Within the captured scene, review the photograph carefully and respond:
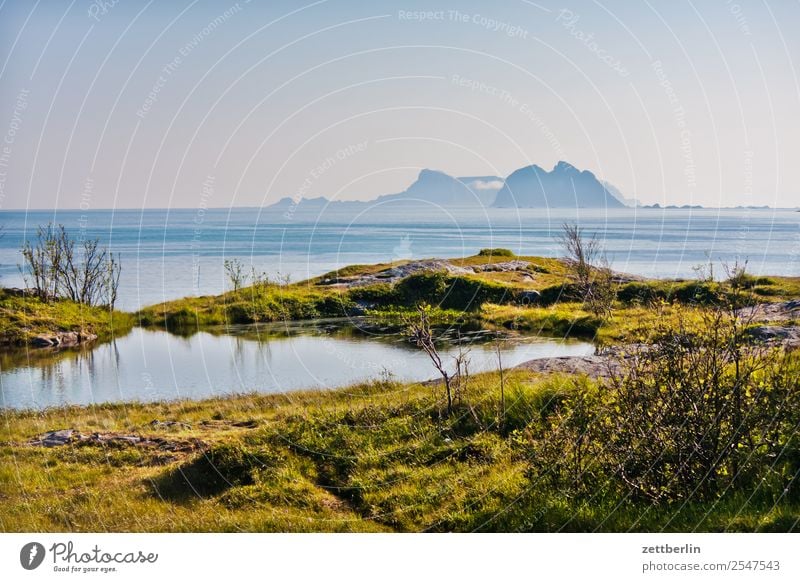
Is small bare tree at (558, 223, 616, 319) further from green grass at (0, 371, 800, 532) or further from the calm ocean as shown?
green grass at (0, 371, 800, 532)

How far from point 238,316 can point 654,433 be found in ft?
95.5

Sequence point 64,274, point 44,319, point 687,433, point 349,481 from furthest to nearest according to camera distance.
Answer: point 64,274 → point 44,319 → point 349,481 → point 687,433

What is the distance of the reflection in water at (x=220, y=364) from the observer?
20312 millimetres

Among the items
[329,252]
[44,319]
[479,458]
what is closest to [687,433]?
[479,458]

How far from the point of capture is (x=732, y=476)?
27.1ft

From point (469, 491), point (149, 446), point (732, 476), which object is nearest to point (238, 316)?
point (149, 446)

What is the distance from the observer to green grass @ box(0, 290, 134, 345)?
2688 centimetres

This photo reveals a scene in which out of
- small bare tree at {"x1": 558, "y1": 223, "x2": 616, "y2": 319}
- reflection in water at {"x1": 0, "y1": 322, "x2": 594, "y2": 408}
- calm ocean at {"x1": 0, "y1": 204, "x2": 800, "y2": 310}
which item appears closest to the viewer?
reflection in water at {"x1": 0, "y1": 322, "x2": 594, "y2": 408}

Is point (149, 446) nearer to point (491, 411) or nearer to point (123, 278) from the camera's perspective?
point (491, 411)
